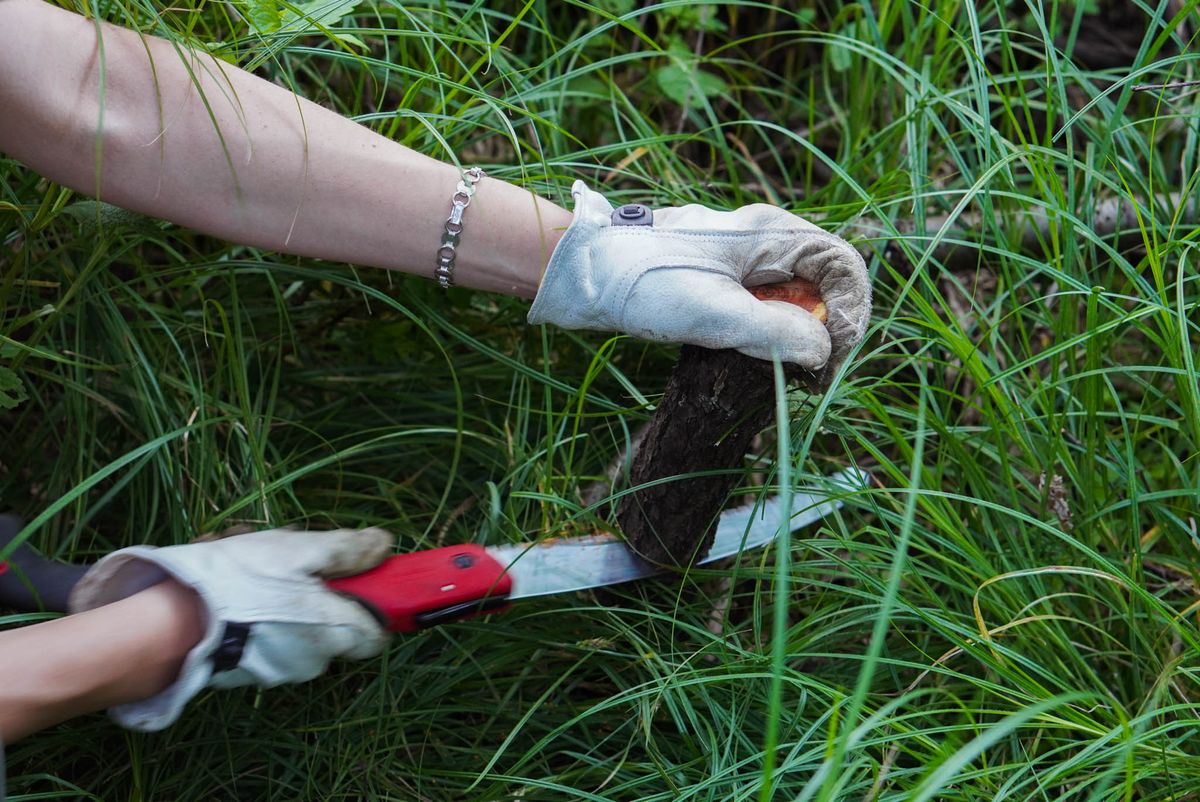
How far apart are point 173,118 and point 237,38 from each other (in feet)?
1.07

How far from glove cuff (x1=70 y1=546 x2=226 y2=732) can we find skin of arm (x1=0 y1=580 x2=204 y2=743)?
2cm

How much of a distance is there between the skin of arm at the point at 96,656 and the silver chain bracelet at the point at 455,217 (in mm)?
539

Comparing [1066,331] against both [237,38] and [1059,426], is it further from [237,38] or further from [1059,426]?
[237,38]

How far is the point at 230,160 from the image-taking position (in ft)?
4.03

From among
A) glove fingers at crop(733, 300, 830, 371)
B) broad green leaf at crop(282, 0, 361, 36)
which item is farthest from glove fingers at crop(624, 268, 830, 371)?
broad green leaf at crop(282, 0, 361, 36)

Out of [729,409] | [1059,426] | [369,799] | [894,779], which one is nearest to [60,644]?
[369,799]

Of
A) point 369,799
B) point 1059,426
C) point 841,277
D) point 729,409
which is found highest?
point 841,277

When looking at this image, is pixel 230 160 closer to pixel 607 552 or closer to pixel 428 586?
pixel 428 586

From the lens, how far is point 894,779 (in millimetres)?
1229

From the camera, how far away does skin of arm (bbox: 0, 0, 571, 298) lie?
116 cm

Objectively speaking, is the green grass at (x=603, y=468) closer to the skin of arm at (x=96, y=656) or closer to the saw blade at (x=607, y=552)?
the saw blade at (x=607, y=552)

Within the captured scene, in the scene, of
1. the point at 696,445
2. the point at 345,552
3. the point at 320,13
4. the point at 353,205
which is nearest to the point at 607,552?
the point at 696,445

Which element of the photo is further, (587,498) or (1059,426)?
(587,498)

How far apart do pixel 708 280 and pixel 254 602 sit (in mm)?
686
